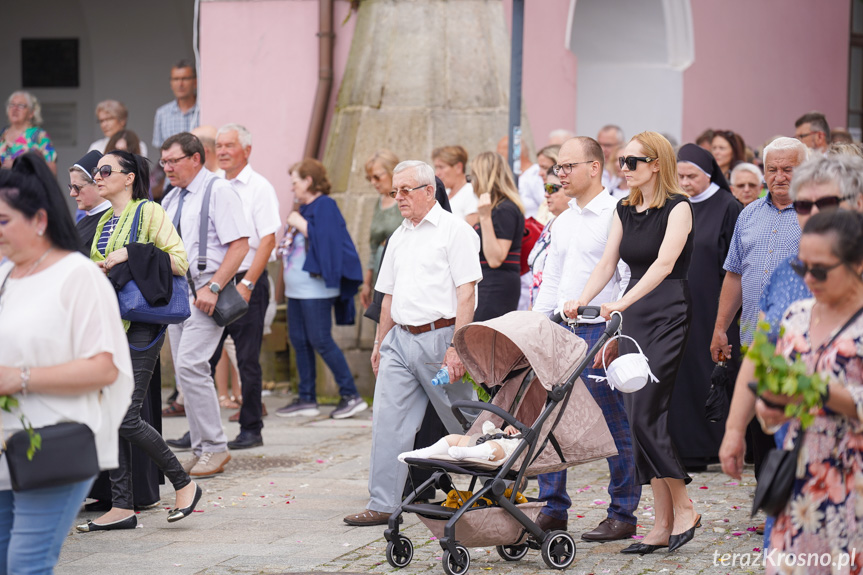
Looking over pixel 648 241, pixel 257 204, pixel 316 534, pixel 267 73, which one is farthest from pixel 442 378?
pixel 267 73

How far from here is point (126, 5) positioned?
15.3 m

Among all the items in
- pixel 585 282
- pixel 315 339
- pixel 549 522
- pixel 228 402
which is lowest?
pixel 228 402

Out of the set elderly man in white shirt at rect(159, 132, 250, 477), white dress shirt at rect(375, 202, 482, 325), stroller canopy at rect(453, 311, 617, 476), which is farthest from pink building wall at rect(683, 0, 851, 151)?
stroller canopy at rect(453, 311, 617, 476)

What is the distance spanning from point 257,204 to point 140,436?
3.03 meters

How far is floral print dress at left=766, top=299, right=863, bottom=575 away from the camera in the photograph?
3691 mm

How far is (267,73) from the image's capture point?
40.1 ft

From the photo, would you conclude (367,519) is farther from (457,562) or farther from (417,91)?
(417,91)

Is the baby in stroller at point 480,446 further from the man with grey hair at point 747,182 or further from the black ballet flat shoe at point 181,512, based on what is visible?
the man with grey hair at point 747,182

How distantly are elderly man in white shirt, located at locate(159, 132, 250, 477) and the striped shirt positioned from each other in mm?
3194

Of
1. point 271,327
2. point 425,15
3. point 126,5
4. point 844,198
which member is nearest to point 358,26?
point 425,15

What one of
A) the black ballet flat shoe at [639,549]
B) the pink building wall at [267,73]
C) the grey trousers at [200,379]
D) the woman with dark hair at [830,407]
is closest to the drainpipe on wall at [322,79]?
the pink building wall at [267,73]

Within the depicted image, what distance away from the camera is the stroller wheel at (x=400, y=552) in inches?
218

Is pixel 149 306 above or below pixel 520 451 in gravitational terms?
above

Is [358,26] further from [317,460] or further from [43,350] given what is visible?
[43,350]
